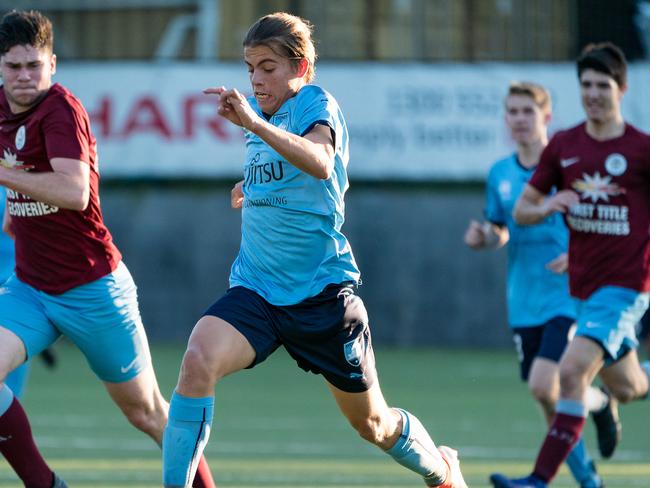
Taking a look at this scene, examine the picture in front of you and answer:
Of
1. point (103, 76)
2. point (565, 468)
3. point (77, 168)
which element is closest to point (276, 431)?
point (565, 468)

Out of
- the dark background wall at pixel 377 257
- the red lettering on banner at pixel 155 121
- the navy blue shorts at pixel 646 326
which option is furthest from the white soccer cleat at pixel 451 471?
the red lettering on banner at pixel 155 121

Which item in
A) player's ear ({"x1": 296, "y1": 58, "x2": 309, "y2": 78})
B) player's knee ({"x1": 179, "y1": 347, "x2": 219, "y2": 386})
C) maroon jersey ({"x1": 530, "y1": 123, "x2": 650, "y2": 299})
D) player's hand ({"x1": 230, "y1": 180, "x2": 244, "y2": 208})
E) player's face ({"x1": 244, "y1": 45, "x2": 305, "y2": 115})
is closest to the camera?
player's knee ({"x1": 179, "y1": 347, "x2": 219, "y2": 386})

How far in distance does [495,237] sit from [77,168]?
3.28 metres

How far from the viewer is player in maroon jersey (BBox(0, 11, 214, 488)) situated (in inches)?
242

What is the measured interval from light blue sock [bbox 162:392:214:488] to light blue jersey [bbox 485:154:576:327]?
11.5 ft

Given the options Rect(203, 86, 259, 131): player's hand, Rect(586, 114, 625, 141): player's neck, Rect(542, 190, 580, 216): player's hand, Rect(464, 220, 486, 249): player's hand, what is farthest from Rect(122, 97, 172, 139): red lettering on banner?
Rect(203, 86, 259, 131): player's hand

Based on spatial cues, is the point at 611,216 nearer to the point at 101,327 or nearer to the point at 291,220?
the point at 291,220

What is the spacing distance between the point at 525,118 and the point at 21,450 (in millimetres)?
3789

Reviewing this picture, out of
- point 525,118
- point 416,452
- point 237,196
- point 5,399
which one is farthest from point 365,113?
point 416,452

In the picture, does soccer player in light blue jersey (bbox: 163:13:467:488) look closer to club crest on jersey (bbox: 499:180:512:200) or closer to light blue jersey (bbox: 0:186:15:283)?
light blue jersey (bbox: 0:186:15:283)

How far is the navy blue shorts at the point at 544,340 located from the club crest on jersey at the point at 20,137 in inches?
Result: 138

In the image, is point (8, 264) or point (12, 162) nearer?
point (12, 162)

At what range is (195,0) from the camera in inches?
755

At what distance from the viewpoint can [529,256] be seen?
8.82 metres
